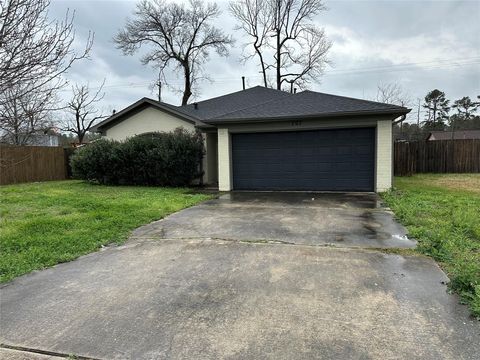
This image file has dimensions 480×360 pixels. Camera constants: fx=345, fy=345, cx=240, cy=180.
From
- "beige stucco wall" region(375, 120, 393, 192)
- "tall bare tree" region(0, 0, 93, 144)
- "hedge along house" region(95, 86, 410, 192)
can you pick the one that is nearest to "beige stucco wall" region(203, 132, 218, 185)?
"hedge along house" region(95, 86, 410, 192)

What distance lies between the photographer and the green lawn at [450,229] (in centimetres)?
355

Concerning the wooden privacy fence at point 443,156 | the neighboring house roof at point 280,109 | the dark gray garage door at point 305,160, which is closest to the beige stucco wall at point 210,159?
the neighboring house roof at point 280,109

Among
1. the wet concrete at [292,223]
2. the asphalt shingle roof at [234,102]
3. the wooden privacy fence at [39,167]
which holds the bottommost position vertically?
the wet concrete at [292,223]

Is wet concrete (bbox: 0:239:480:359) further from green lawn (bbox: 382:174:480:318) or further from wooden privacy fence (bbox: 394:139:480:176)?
wooden privacy fence (bbox: 394:139:480:176)

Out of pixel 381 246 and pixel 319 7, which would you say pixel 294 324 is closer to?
pixel 381 246

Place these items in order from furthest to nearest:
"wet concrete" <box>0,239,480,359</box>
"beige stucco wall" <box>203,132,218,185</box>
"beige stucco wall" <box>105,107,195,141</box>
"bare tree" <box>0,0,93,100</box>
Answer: "beige stucco wall" <box>105,107,195,141</box> → "beige stucco wall" <box>203,132,218,185</box> → "bare tree" <box>0,0,93,100</box> → "wet concrete" <box>0,239,480,359</box>

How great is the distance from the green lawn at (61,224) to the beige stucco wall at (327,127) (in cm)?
239

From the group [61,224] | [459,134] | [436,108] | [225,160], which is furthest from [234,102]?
[459,134]

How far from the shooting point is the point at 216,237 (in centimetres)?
582

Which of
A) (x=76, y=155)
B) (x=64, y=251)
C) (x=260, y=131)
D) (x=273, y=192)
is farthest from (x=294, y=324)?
(x=76, y=155)

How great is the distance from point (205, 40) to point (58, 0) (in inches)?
1086

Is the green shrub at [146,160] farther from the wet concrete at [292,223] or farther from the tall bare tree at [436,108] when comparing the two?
the tall bare tree at [436,108]

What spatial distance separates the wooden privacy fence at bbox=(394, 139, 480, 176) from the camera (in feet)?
58.0

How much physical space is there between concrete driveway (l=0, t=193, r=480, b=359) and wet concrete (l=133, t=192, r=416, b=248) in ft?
0.26
